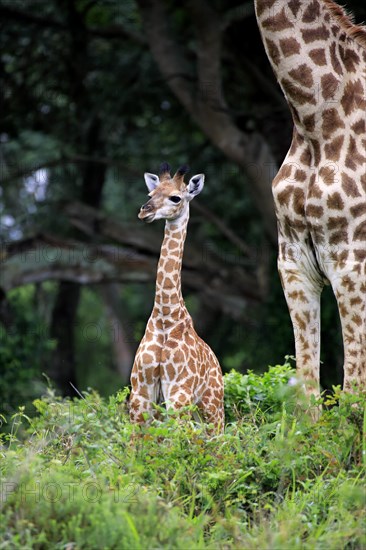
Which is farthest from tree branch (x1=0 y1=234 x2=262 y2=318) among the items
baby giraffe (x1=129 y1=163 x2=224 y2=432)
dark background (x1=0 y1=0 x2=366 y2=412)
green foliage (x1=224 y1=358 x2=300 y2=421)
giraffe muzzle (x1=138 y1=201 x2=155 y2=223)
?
giraffe muzzle (x1=138 y1=201 x2=155 y2=223)

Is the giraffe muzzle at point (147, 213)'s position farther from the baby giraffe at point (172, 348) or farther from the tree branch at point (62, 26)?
the tree branch at point (62, 26)

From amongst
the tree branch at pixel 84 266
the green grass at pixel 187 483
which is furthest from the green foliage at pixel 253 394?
the tree branch at pixel 84 266

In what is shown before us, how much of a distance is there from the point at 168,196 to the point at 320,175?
992 mm

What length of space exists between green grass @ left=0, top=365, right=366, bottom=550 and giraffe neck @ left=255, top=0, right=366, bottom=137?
1.85m

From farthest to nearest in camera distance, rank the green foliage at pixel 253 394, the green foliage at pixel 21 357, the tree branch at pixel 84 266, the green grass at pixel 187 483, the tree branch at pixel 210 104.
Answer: the tree branch at pixel 84 266, the green foliage at pixel 21 357, the tree branch at pixel 210 104, the green foliage at pixel 253 394, the green grass at pixel 187 483

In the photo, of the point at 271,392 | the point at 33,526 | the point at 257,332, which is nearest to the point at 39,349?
the point at 257,332

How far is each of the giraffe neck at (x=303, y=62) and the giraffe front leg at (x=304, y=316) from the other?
3.10 feet

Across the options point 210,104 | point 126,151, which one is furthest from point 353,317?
point 126,151

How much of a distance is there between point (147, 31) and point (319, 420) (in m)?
8.84

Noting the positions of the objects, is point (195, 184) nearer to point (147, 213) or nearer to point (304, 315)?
point (147, 213)

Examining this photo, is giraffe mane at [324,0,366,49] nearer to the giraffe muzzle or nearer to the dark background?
the giraffe muzzle

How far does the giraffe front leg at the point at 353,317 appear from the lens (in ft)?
23.6

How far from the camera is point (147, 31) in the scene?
1477cm

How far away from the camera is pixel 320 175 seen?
7.25 metres
